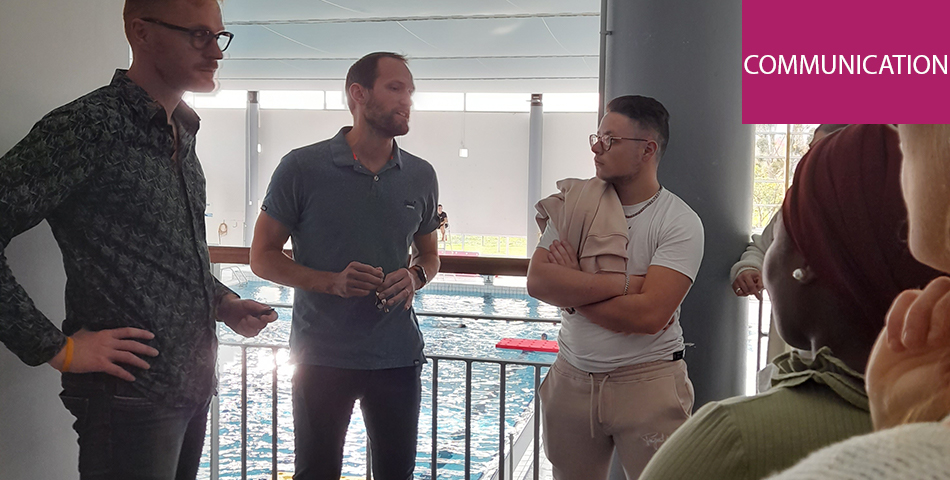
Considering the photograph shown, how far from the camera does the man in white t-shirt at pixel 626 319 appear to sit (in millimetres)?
1668

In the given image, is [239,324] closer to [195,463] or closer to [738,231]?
[195,463]

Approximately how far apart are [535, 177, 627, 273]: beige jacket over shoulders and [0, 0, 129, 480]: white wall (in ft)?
4.02

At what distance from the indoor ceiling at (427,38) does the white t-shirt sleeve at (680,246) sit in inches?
156

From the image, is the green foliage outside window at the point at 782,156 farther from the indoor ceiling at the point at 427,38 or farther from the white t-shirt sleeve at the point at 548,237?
the indoor ceiling at the point at 427,38

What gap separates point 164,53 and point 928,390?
1397 mm

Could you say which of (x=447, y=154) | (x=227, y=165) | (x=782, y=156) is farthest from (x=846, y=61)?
(x=227, y=165)

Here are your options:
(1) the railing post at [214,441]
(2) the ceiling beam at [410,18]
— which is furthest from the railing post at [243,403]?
(2) the ceiling beam at [410,18]

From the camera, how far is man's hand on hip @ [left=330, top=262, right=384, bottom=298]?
67.4 inches

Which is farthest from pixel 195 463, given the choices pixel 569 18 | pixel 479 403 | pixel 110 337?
pixel 479 403

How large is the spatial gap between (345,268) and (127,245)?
0.63 meters

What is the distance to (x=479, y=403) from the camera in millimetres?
8805

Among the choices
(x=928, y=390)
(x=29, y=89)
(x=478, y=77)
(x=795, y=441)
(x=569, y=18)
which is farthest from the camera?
(x=478, y=77)

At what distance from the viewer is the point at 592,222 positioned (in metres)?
1.71

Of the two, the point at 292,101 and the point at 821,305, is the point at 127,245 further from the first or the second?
the point at 292,101
